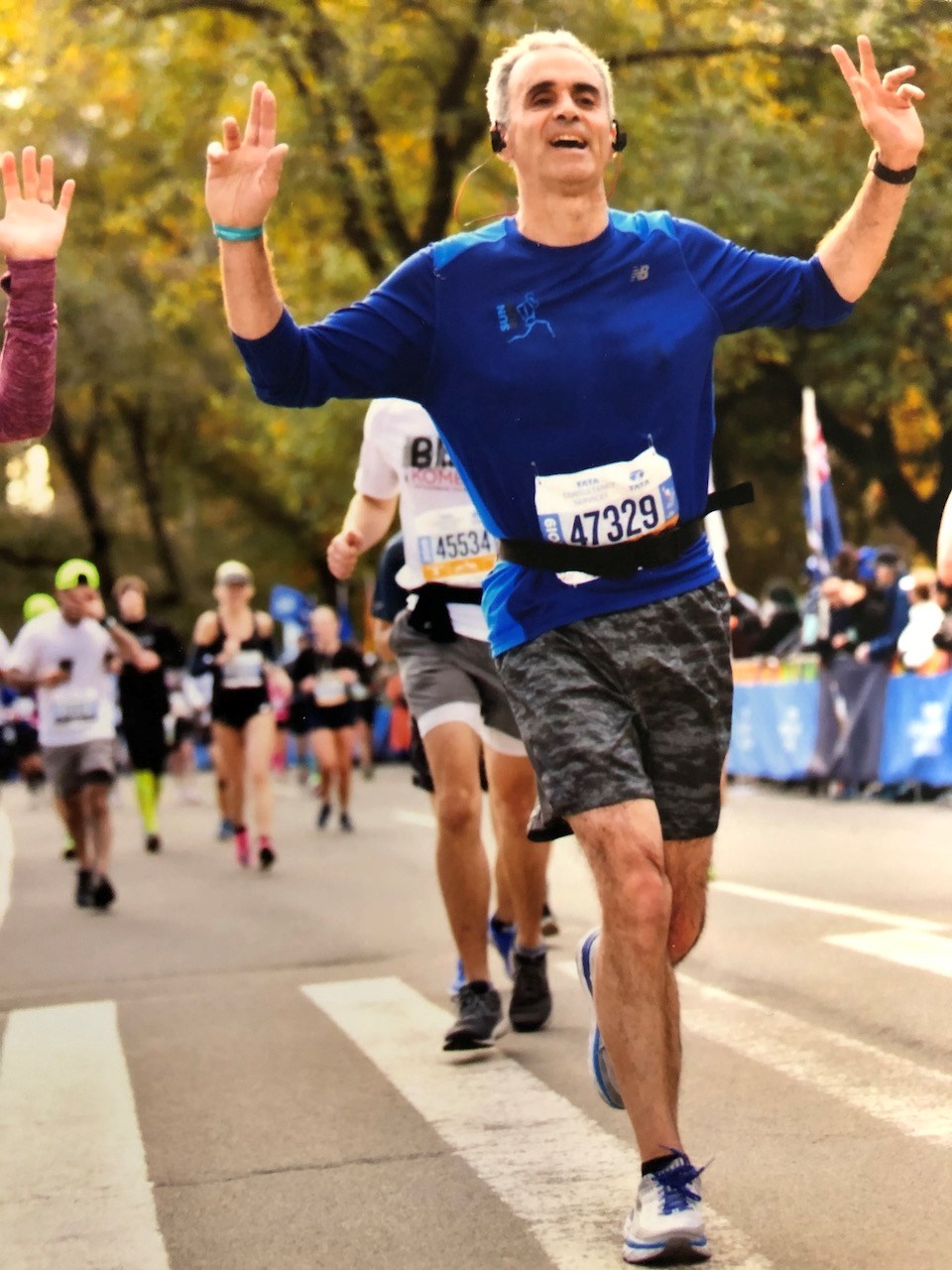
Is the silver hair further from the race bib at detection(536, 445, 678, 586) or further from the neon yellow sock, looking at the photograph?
the neon yellow sock

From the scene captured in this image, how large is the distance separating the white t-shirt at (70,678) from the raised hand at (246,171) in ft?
26.7

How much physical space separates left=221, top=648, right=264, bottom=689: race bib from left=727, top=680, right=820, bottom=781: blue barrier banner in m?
5.00

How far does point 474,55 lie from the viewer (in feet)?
75.0

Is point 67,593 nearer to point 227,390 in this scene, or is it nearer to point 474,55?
point 474,55

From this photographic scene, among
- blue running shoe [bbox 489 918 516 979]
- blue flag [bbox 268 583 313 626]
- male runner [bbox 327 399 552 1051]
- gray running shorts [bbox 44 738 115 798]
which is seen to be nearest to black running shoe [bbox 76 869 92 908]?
gray running shorts [bbox 44 738 115 798]

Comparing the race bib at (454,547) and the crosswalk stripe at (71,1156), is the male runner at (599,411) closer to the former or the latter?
the crosswalk stripe at (71,1156)

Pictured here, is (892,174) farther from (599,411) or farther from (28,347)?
(28,347)

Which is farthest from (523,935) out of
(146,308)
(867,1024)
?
(146,308)

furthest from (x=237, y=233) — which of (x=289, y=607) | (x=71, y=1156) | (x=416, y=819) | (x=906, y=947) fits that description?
(x=289, y=607)

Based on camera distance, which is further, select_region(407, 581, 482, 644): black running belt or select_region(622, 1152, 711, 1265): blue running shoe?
select_region(407, 581, 482, 644): black running belt

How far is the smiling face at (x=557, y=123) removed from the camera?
175 inches

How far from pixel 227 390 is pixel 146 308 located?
101 inches

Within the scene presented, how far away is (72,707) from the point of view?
12203mm

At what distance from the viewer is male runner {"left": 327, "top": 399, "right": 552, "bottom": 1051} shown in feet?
21.3
